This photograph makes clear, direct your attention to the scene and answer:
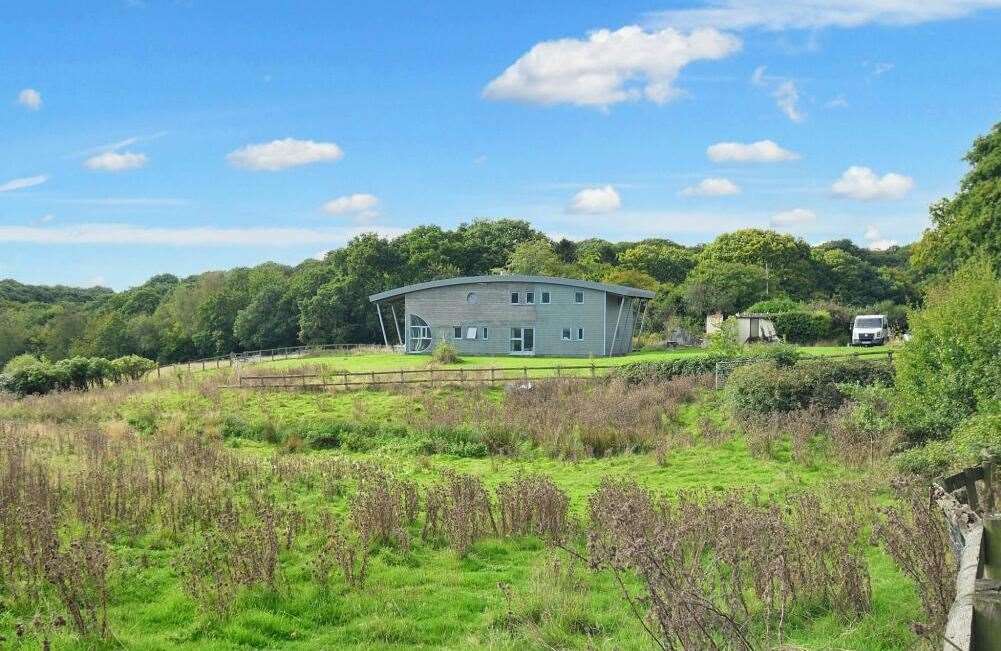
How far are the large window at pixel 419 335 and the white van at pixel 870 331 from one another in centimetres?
2384

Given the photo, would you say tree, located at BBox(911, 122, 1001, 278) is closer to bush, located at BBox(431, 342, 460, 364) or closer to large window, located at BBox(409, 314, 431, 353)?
bush, located at BBox(431, 342, 460, 364)

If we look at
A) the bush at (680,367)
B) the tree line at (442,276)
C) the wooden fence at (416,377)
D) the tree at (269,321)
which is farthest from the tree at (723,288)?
the tree at (269,321)

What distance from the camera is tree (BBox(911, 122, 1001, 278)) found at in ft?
117

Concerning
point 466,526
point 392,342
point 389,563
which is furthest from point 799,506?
point 392,342

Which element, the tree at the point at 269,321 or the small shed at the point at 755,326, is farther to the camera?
the tree at the point at 269,321

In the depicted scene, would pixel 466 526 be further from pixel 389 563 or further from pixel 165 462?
pixel 165 462

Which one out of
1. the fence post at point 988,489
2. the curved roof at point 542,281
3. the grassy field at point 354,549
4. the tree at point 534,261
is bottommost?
the grassy field at point 354,549

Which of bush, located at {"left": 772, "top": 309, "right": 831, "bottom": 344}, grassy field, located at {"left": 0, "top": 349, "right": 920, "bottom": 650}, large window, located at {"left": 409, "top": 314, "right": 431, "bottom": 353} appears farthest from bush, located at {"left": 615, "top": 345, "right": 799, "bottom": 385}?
bush, located at {"left": 772, "top": 309, "right": 831, "bottom": 344}

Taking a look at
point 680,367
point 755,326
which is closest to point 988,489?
point 680,367

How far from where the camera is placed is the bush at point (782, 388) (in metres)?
23.4

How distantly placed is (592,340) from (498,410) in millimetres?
21266

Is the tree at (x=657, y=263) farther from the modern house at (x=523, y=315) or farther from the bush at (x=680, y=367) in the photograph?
the bush at (x=680, y=367)

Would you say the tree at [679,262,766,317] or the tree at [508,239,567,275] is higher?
the tree at [508,239,567,275]

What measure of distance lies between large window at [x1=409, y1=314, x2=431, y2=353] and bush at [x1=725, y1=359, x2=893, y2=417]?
26.3 metres
